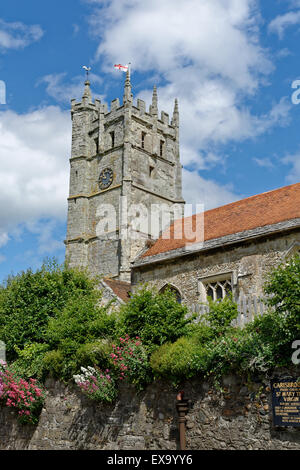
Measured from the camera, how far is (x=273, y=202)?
18.9m

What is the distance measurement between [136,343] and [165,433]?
2.05m

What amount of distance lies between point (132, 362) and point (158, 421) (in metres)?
1.33

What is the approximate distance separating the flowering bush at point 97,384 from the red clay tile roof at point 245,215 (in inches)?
322

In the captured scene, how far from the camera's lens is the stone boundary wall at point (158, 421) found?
27.8 ft

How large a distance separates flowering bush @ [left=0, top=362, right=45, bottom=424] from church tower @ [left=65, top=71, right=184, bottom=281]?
25793 mm

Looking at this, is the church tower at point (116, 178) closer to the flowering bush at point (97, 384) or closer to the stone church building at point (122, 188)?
the stone church building at point (122, 188)

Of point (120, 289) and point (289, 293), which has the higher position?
point (120, 289)

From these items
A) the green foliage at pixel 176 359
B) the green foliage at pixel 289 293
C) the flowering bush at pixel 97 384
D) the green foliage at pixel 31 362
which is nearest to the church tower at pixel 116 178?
the green foliage at pixel 31 362

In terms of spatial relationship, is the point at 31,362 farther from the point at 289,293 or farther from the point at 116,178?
the point at 116,178

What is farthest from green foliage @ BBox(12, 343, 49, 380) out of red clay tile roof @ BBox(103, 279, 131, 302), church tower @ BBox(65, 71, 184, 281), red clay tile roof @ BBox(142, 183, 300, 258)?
church tower @ BBox(65, 71, 184, 281)

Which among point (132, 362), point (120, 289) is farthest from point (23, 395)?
point (120, 289)

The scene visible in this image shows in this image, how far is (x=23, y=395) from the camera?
12.7 m

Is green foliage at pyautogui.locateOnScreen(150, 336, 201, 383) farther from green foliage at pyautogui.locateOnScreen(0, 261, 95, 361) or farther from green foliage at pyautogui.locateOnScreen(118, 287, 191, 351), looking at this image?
green foliage at pyautogui.locateOnScreen(0, 261, 95, 361)
